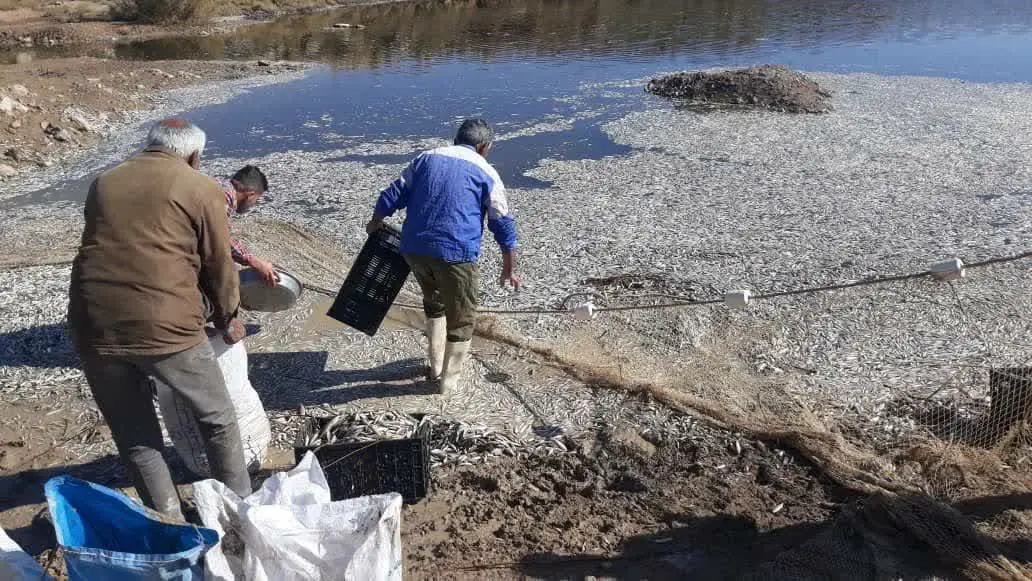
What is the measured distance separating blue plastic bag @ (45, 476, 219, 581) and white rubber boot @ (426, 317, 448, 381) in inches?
99.0

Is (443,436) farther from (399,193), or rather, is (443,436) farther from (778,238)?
(778,238)

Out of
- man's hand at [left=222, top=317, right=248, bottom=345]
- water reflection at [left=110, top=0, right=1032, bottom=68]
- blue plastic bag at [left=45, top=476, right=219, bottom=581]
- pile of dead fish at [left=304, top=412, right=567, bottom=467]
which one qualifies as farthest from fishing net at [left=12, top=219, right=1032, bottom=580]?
water reflection at [left=110, top=0, right=1032, bottom=68]

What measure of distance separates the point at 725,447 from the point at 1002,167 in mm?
8329

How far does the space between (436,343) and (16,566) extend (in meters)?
2.89

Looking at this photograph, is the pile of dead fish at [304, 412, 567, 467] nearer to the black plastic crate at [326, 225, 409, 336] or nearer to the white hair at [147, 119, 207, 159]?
the black plastic crate at [326, 225, 409, 336]

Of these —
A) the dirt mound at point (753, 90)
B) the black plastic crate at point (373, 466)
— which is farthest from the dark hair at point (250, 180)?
the dirt mound at point (753, 90)

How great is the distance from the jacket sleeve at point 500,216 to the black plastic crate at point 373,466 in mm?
1474

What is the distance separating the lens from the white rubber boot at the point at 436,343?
5488mm

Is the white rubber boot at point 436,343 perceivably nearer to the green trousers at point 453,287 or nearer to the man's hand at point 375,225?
the green trousers at point 453,287

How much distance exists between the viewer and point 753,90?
15.9 meters

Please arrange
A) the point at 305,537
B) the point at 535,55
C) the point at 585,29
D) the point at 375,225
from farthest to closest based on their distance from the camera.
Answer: the point at 585,29, the point at 535,55, the point at 375,225, the point at 305,537

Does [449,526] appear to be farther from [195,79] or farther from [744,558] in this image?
[195,79]

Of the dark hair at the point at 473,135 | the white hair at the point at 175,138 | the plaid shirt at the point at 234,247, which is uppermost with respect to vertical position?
the white hair at the point at 175,138

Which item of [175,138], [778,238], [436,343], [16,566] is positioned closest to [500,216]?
[436,343]
